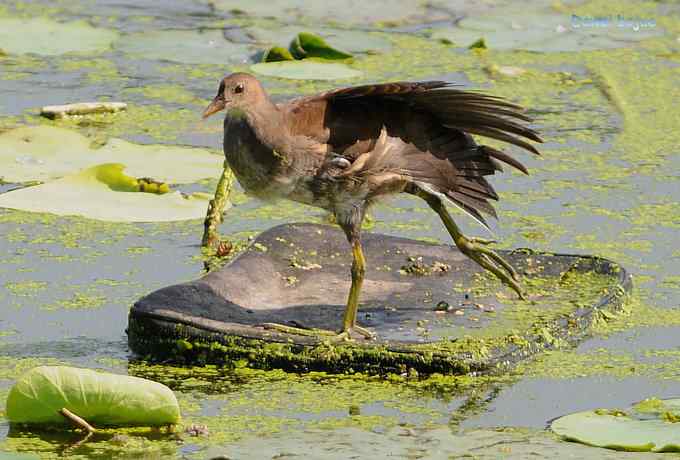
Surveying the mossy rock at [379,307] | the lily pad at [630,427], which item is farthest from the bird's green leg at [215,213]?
the lily pad at [630,427]

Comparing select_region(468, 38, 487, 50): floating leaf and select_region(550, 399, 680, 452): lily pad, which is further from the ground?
select_region(468, 38, 487, 50): floating leaf

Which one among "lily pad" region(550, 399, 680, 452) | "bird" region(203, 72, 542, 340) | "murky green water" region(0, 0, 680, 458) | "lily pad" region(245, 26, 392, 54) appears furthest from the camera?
"lily pad" region(245, 26, 392, 54)

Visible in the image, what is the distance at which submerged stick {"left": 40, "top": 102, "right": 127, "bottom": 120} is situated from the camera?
8344mm

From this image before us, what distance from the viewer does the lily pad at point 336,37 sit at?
10047 millimetres

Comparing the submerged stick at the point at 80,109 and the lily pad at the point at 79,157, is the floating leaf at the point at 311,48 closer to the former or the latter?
the submerged stick at the point at 80,109

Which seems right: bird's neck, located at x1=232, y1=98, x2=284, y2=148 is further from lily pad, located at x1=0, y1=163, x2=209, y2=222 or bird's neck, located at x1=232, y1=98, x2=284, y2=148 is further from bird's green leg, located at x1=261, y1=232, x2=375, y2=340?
lily pad, located at x1=0, y1=163, x2=209, y2=222

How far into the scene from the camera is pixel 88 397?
176 inches

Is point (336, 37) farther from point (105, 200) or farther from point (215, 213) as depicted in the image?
point (215, 213)

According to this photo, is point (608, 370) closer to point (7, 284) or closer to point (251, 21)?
point (7, 284)

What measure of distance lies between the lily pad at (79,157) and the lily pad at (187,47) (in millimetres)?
1957

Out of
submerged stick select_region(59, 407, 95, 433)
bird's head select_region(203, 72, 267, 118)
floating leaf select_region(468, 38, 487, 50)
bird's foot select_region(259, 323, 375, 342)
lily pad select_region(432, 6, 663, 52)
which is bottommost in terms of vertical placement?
submerged stick select_region(59, 407, 95, 433)

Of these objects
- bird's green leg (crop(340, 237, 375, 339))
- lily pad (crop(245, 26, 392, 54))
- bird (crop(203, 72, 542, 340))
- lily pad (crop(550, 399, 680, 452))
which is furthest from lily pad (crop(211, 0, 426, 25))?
lily pad (crop(550, 399, 680, 452))

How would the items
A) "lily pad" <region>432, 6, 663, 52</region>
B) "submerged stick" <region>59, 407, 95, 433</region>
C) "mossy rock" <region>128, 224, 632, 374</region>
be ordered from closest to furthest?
"submerged stick" <region>59, 407, 95, 433</region> → "mossy rock" <region>128, 224, 632, 374</region> → "lily pad" <region>432, 6, 663, 52</region>

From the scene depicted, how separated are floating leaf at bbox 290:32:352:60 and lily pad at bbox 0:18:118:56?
1.24 metres
